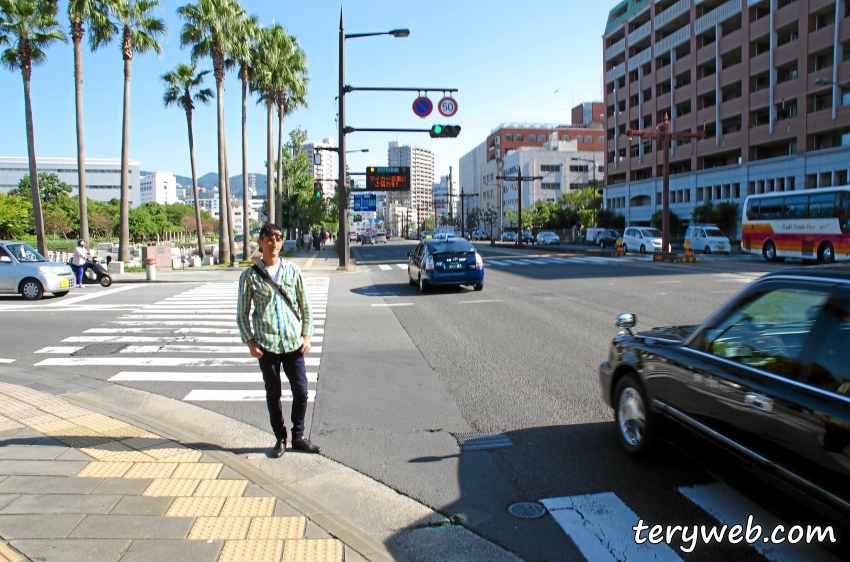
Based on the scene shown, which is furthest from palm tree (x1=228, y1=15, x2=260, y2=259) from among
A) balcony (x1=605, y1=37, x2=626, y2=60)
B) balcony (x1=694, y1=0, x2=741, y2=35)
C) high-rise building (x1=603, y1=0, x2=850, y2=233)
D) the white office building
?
the white office building

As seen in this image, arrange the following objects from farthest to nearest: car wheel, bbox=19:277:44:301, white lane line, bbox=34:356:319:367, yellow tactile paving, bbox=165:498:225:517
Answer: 1. car wheel, bbox=19:277:44:301
2. white lane line, bbox=34:356:319:367
3. yellow tactile paving, bbox=165:498:225:517

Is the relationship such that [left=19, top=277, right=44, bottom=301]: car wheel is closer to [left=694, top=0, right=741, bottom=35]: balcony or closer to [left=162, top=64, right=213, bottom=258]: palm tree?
[left=162, top=64, right=213, bottom=258]: palm tree

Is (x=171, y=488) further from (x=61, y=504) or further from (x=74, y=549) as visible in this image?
(x=74, y=549)

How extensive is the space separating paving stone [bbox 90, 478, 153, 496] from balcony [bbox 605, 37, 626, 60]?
77.3 metres

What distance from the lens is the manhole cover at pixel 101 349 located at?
989cm

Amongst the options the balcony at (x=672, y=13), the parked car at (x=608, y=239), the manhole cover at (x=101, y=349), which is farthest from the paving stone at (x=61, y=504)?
the balcony at (x=672, y=13)

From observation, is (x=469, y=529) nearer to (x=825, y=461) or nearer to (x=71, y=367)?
(x=825, y=461)

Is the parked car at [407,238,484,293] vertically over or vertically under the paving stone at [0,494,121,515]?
over

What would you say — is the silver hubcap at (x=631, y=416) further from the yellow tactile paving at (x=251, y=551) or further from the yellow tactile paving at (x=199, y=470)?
the yellow tactile paving at (x=199, y=470)

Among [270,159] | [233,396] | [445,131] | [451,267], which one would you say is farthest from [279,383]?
[270,159]

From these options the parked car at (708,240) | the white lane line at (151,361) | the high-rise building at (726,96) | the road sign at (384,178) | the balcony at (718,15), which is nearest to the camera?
the white lane line at (151,361)

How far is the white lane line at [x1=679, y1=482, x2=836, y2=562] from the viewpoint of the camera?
3.36m

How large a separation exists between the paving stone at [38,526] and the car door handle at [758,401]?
3852mm

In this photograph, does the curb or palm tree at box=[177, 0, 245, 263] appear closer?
the curb
